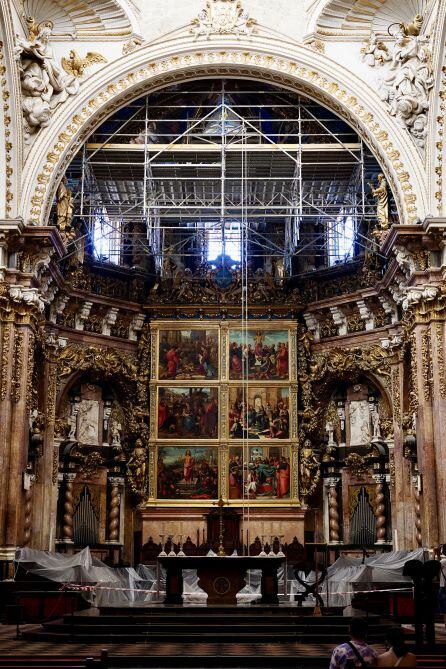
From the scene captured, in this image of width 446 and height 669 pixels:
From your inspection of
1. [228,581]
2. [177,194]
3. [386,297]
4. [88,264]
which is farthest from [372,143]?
[228,581]

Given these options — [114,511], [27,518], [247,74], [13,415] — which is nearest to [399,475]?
[114,511]

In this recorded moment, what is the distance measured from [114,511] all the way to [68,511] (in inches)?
67.0

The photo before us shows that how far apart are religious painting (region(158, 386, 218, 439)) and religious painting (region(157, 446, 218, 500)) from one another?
46 cm

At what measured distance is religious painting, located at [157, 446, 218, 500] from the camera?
95.2 ft

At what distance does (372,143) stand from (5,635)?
47.8ft

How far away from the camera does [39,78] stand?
24156mm

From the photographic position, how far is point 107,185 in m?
29.7

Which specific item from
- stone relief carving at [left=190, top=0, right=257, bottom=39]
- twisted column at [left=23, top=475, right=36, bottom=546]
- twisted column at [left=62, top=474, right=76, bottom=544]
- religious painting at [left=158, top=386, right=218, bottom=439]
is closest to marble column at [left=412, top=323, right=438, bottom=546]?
religious painting at [left=158, top=386, right=218, bottom=439]

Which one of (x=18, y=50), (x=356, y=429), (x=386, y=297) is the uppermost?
(x=18, y=50)

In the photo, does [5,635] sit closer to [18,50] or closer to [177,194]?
[18,50]

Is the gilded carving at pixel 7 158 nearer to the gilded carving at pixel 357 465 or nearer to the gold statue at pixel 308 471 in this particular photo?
the gold statue at pixel 308 471

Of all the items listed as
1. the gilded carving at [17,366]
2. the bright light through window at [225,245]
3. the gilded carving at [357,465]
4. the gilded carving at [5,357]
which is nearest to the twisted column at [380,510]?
the gilded carving at [357,465]

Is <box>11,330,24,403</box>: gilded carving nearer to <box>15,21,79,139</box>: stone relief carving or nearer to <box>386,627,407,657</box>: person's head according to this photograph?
<box>15,21,79,139</box>: stone relief carving

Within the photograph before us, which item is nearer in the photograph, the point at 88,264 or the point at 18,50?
the point at 18,50
